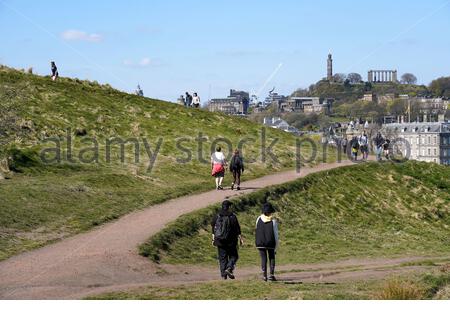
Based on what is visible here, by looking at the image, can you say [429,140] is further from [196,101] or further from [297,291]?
[297,291]

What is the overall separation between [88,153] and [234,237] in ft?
54.2

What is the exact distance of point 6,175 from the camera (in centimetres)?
2664

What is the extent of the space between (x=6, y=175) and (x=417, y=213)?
15424mm

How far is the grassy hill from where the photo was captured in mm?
22094

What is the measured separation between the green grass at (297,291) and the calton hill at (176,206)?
0.04 m

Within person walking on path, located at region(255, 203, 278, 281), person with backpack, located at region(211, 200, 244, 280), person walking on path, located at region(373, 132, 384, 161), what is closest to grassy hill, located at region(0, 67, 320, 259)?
person walking on path, located at region(373, 132, 384, 161)

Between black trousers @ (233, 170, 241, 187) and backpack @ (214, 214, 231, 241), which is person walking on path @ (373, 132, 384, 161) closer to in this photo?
black trousers @ (233, 170, 241, 187)

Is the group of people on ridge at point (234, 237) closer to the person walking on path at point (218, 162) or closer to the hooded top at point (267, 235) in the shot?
the hooded top at point (267, 235)

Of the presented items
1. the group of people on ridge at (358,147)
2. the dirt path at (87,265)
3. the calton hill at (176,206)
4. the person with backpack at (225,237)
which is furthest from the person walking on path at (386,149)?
the person with backpack at (225,237)

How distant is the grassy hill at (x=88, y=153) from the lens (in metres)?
22.1

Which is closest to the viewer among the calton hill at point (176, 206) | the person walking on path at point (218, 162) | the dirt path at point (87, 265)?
the dirt path at point (87, 265)

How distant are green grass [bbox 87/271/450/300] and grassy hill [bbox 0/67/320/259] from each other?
502cm
